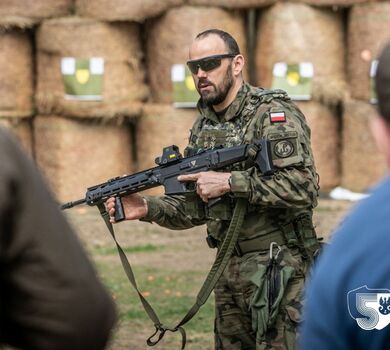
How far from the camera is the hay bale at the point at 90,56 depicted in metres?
12.5

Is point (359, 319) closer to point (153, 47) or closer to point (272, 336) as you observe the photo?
point (272, 336)

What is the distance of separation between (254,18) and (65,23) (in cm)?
206

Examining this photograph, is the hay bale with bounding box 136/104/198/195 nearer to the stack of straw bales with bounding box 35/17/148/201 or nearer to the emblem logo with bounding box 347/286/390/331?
the stack of straw bales with bounding box 35/17/148/201

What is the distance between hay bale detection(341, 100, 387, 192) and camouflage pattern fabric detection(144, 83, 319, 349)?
6.98m

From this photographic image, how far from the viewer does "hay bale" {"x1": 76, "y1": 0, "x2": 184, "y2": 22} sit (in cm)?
1233

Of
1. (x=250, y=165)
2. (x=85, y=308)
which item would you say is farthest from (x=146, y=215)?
(x=85, y=308)

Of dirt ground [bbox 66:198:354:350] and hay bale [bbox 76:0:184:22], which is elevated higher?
hay bale [bbox 76:0:184:22]

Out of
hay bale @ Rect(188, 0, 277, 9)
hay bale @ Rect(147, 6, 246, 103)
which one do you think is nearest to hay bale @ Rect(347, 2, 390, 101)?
hay bale @ Rect(188, 0, 277, 9)

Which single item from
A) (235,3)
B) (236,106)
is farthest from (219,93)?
(235,3)

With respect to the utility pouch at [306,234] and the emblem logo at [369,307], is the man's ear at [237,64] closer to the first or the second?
the utility pouch at [306,234]

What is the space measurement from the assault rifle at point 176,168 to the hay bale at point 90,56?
6935mm

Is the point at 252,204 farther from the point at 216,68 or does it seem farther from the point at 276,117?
the point at 216,68

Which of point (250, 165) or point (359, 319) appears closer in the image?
point (359, 319)

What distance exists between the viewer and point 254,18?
12.8 metres
